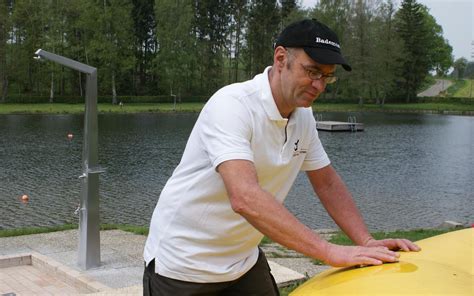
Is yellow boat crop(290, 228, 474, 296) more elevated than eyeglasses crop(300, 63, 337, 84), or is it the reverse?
eyeglasses crop(300, 63, 337, 84)

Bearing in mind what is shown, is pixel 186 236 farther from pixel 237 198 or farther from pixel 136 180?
pixel 136 180

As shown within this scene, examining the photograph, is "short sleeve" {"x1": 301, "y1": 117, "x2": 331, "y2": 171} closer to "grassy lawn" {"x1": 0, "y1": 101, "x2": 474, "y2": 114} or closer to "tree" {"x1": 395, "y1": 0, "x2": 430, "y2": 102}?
"grassy lawn" {"x1": 0, "y1": 101, "x2": 474, "y2": 114}

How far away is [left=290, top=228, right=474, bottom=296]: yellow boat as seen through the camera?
2.00 metres

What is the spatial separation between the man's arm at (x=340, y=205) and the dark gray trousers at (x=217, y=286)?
41 centimetres

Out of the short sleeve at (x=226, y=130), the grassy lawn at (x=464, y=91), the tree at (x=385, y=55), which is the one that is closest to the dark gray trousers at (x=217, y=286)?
the short sleeve at (x=226, y=130)

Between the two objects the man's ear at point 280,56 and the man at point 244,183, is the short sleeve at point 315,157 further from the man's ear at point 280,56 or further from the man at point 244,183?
the man's ear at point 280,56

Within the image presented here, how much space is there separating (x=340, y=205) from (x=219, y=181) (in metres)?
0.79

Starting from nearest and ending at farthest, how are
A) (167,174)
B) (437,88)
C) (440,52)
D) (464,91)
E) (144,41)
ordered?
(167,174) < (144,41) < (464,91) < (437,88) < (440,52)

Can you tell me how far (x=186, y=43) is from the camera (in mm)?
64125

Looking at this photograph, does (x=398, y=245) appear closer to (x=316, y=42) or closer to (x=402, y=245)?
(x=402, y=245)

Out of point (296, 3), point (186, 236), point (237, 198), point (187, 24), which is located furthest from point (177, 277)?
point (296, 3)

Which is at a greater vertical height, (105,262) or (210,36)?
(210,36)

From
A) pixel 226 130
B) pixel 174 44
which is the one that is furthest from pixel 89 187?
pixel 174 44

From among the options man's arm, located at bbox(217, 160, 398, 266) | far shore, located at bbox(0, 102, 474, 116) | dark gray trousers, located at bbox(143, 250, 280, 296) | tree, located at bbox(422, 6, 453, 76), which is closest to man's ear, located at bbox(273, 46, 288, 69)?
man's arm, located at bbox(217, 160, 398, 266)
